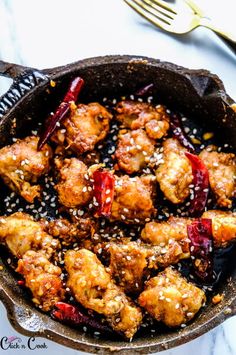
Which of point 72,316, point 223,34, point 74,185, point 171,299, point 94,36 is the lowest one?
point 72,316

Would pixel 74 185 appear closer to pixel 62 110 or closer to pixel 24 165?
pixel 24 165

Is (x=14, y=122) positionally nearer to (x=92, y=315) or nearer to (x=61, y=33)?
(x=61, y=33)

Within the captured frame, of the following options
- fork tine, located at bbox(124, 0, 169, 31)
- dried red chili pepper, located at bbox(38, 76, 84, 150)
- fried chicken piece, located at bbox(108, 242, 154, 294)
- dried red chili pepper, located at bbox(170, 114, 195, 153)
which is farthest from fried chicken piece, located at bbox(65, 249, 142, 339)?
fork tine, located at bbox(124, 0, 169, 31)

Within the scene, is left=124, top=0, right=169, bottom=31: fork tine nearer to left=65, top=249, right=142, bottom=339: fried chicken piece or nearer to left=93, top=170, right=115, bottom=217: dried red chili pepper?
left=93, top=170, right=115, bottom=217: dried red chili pepper

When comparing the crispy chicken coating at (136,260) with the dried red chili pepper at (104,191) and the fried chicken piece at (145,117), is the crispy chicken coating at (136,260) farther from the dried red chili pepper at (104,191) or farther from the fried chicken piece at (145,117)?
the fried chicken piece at (145,117)

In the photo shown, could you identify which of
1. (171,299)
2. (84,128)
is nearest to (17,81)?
(84,128)
